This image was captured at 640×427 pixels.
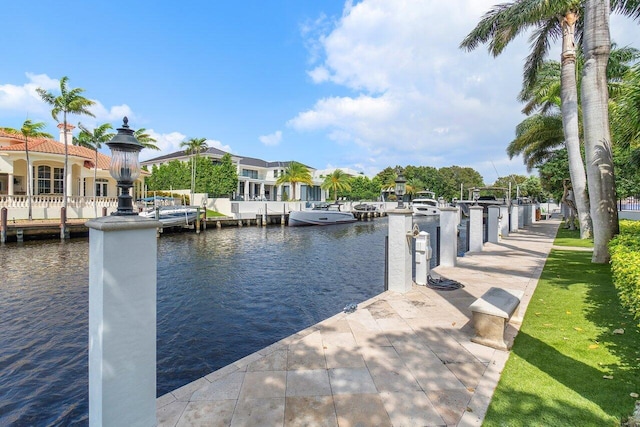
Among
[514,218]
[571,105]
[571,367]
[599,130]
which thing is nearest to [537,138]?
[514,218]

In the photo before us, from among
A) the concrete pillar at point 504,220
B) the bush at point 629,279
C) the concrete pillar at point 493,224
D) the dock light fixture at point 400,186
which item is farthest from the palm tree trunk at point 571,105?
the dock light fixture at point 400,186

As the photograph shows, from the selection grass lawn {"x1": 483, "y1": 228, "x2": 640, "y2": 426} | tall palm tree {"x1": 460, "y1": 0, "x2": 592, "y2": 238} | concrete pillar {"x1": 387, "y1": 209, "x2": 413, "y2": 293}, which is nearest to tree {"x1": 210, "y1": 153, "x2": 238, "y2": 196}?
tall palm tree {"x1": 460, "y1": 0, "x2": 592, "y2": 238}

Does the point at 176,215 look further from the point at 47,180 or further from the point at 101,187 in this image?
the point at 101,187

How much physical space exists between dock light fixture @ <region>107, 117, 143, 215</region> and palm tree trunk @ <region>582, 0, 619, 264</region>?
1061 centimetres

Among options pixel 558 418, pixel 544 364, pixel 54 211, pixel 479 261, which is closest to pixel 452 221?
pixel 479 261

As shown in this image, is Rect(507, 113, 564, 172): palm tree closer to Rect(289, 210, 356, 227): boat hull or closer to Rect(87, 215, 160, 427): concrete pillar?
Rect(289, 210, 356, 227): boat hull

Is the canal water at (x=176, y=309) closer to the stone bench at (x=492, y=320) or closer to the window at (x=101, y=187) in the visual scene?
the stone bench at (x=492, y=320)

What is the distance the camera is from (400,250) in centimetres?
659

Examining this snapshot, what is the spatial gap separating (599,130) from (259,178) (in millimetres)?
46915

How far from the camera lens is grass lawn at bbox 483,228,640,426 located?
2.81 m

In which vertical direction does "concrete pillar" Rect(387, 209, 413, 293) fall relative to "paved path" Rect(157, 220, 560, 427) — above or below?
above

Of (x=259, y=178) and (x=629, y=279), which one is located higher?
(x=259, y=178)

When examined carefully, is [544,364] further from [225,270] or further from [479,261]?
[225,270]

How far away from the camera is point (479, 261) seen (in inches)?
393
